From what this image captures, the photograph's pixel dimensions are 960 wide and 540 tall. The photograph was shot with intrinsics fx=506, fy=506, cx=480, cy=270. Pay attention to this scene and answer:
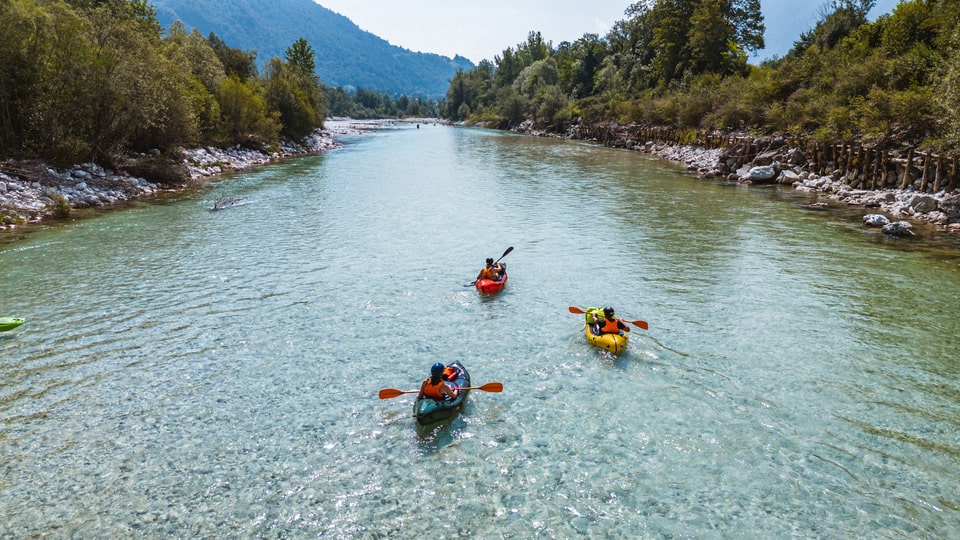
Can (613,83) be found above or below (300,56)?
below

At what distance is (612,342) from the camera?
42.0ft

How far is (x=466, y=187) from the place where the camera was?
40062mm

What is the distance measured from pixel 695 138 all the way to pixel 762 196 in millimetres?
28112

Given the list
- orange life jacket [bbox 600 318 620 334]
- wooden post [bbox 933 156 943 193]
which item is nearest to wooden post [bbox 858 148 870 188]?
wooden post [bbox 933 156 943 193]

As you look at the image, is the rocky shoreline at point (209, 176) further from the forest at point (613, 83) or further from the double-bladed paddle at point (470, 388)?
the double-bladed paddle at point (470, 388)

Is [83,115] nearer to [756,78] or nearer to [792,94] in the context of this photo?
[792,94]

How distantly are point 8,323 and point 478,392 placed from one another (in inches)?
483

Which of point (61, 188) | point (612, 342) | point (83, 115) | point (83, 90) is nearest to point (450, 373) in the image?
point (612, 342)

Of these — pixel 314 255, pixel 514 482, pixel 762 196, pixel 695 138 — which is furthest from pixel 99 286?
pixel 695 138

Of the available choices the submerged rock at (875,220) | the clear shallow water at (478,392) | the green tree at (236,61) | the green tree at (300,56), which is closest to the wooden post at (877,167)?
the submerged rock at (875,220)

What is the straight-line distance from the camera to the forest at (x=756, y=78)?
30.8m

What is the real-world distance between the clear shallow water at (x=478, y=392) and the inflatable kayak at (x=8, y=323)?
39cm

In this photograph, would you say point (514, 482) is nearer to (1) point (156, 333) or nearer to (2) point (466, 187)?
(1) point (156, 333)

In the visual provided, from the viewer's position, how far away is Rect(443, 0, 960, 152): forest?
3083cm
